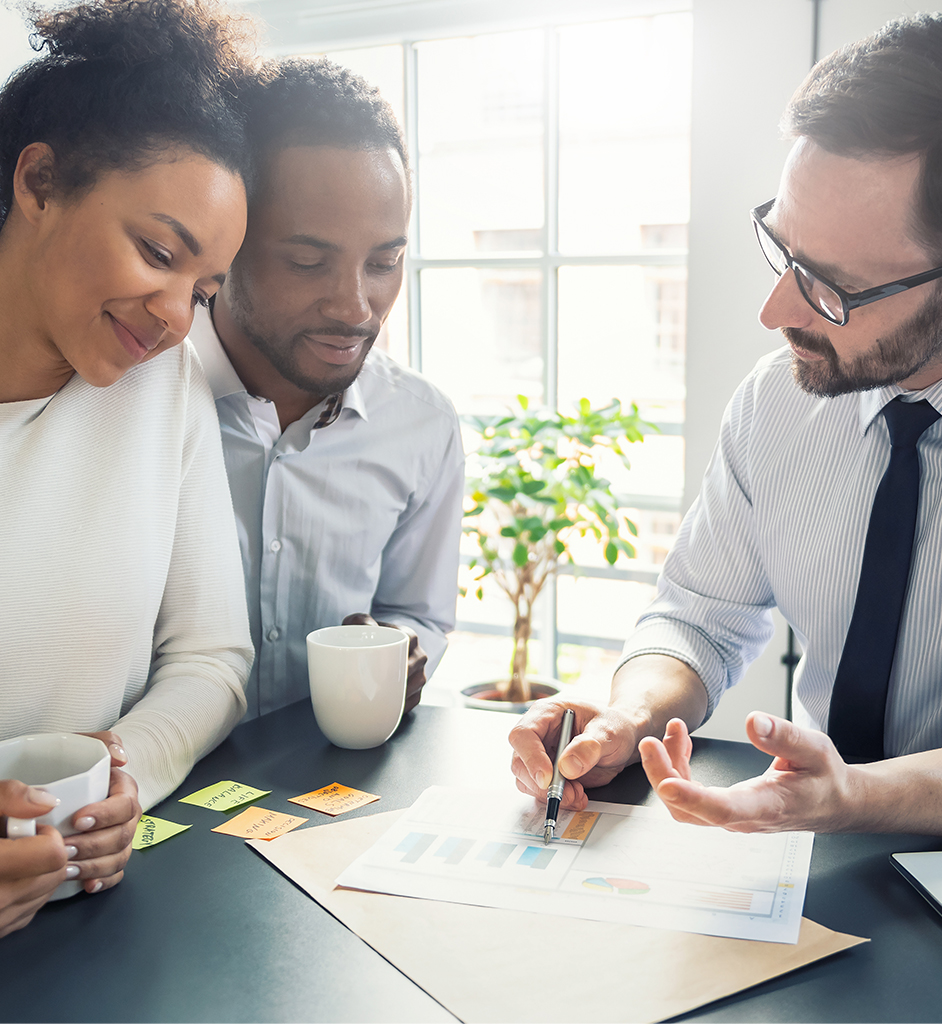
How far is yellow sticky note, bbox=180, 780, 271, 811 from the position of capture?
908 mm

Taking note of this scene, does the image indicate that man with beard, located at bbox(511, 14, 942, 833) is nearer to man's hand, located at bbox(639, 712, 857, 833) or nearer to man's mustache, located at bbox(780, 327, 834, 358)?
man's mustache, located at bbox(780, 327, 834, 358)

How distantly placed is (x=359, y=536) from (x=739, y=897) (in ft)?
2.86

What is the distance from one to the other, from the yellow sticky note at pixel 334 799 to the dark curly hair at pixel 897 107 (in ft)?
3.01

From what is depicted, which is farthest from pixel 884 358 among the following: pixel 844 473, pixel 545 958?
pixel 545 958

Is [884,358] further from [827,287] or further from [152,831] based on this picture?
[152,831]

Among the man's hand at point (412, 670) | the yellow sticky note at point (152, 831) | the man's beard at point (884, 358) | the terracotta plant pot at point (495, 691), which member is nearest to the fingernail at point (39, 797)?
the yellow sticky note at point (152, 831)

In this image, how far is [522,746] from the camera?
0.93 m

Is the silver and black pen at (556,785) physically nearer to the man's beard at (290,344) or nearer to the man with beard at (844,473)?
the man with beard at (844,473)

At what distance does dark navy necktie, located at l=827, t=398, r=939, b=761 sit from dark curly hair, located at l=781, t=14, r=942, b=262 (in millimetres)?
250

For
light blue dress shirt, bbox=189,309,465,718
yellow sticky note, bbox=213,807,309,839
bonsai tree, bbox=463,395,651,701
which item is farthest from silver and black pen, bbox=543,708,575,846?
bonsai tree, bbox=463,395,651,701

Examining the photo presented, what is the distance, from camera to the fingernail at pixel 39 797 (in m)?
0.69

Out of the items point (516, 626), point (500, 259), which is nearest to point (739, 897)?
point (516, 626)

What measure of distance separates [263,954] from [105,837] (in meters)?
0.17

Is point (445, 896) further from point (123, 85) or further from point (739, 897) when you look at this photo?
point (123, 85)
